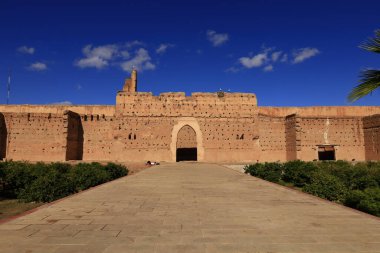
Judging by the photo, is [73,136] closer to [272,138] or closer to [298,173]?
[272,138]

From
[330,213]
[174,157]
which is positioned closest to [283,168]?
[330,213]

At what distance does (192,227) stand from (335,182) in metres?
6.56

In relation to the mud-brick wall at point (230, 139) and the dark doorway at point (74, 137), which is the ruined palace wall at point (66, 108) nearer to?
the dark doorway at point (74, 137)

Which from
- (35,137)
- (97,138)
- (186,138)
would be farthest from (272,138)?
(35,137)

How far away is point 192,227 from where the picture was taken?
155 inches

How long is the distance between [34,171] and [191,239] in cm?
A: 941

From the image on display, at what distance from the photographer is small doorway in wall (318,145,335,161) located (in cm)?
2633

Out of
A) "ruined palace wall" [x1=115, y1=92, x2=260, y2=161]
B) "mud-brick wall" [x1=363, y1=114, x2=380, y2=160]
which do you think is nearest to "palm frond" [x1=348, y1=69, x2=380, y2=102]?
"ruined palace wall" [x1=115, y1=92, x2=260, y2=161]

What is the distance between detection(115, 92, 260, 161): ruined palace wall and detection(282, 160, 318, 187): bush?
12586mm

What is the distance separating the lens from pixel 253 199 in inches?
245

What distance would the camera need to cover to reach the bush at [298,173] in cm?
1139

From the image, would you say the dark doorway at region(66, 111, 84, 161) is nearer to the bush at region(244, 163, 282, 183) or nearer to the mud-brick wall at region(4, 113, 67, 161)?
the mud-brick wall at region(4, 113, 67, 161)

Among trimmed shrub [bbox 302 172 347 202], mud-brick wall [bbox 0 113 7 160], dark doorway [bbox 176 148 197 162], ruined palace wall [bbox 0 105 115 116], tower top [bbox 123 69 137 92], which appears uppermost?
tower top [bbox 123 69 137 92]

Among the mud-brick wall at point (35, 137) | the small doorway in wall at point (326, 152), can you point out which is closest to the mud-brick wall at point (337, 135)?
the small doorway in wall at point (326, 152)
